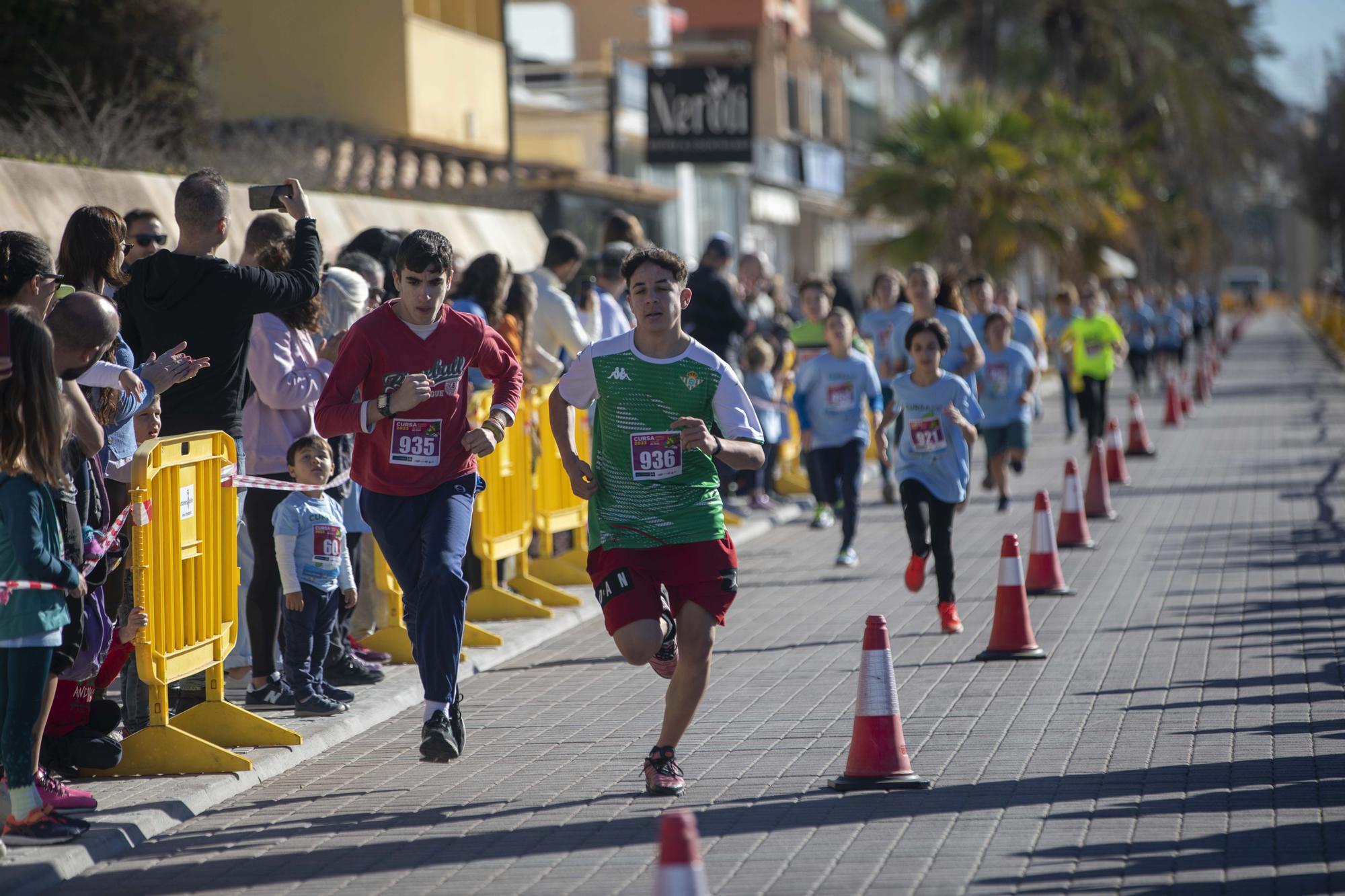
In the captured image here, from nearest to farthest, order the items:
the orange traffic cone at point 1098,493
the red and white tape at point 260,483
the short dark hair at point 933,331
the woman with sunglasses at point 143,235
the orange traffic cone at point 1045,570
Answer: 1. the red and white tape at point 260,483
2. the woman with sunglasses at point 143,235
3. the short dark hair at point 933,331
4. the orange traffic cone at point 1045,570
5. the orange traffic cone at point 1098,493

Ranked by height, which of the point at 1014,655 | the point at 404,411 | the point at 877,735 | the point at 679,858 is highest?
the point at 404,411

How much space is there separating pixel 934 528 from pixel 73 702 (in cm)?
534

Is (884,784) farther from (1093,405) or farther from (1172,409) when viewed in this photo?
(1172,409)

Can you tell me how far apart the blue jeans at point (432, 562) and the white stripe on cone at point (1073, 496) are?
7.07 metres

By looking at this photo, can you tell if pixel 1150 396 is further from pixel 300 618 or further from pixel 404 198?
pixel 300 618


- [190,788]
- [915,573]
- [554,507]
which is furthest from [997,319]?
[190,788]

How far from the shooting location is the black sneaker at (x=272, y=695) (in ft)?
27.6

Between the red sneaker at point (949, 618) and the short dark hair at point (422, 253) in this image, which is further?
the red sneaker at point (949, 618)

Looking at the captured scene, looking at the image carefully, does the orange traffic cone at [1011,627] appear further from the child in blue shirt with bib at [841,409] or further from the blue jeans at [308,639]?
the child in blue shirt with bib at [841,409]

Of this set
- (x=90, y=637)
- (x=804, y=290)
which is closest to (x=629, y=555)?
(x=90, y=637)

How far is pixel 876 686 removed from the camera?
6.72 metres

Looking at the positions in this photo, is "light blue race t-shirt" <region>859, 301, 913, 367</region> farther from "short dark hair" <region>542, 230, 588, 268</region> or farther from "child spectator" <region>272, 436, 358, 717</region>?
"child spectator" <region>272, 436, 358, 717</region>

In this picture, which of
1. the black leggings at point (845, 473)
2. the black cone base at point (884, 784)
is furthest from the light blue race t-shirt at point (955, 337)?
the black cone base at point (884, 784)

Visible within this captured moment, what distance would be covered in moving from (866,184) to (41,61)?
19.7m
